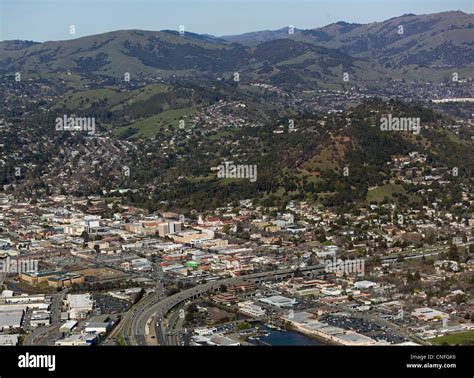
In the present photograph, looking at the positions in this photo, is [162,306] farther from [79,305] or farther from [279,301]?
[279,301]

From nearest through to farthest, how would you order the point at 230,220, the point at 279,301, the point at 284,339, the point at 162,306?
the point at 284,339
the point at 162,306
the point at 279,301
the point at 230,220

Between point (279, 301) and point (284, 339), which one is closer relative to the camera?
point (284, 339)

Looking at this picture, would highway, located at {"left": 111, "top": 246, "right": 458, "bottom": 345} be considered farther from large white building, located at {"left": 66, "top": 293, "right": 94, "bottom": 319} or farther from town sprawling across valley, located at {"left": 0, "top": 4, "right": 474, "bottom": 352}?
large white building, located at {"left": 66, "top": 293, "right": 94, "bottom": 319}

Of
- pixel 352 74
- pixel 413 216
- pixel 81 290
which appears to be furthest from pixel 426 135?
pixel 352 74

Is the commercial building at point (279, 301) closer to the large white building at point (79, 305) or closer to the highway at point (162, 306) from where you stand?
the highway at point (162, 306)

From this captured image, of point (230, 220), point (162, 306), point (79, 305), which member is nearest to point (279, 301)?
point (162, 306)

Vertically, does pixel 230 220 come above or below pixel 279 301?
above
